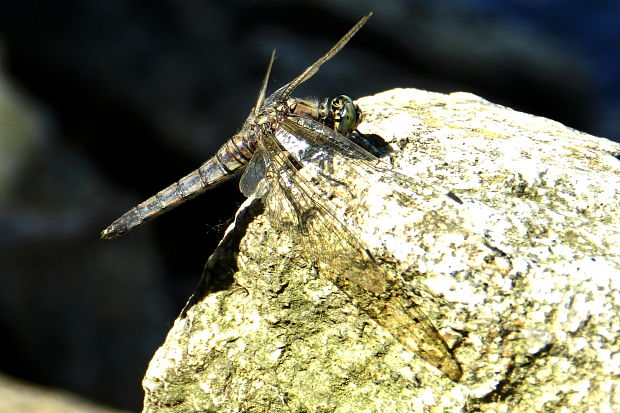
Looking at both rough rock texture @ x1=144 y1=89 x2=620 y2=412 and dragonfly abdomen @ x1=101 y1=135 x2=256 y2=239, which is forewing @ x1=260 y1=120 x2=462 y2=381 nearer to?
rough rock texture @ x1=144 y1=89 x2=620 y2=412

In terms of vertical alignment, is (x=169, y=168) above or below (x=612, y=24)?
below

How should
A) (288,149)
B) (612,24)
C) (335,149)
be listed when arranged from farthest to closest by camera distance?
(612,24), (288,149), (335,149)

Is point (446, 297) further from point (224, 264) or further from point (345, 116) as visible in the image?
point (345, 116)

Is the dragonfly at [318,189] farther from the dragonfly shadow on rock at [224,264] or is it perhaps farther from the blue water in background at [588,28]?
the blue water in background at [588,28]

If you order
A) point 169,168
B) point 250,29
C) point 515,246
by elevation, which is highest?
point 250,29

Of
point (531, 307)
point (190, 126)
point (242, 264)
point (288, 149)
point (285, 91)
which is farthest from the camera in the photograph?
point (190, 126)

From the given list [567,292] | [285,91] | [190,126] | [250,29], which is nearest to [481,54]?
[250,29]

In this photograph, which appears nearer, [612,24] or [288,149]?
[288,149]

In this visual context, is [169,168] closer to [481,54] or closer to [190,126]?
[190,126]
